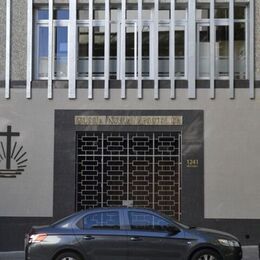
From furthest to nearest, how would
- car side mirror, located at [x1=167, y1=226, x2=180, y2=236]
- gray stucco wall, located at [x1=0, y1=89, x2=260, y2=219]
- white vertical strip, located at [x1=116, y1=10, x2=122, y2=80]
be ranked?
white vertical strip, located at [x1=116, y1=10, x2=122, y2=80]
gray stucco wall, located at [x1=0, y1=89, x2=260, y2=219]
car side mirror, located at [x1=167, y1=226, x2=180, y2=236]

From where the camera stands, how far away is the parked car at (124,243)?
39.9ft

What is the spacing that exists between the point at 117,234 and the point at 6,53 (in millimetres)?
7661

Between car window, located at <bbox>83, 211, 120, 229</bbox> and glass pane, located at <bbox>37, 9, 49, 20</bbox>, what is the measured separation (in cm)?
777

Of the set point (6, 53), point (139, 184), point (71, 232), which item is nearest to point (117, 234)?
point (71, 232)

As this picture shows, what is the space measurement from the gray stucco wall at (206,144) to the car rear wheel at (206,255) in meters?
5.06

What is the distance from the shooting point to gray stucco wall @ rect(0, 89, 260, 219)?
56.9ft

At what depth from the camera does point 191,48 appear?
17766 mm

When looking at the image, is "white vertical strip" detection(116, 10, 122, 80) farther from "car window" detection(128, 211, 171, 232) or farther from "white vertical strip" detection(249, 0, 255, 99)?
"car window" detection(128, 211, 171, 232)

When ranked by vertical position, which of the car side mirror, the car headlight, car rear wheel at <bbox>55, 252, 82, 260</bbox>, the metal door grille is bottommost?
car rear wheel at <bbox>55, 252, 82, 260</bbox>

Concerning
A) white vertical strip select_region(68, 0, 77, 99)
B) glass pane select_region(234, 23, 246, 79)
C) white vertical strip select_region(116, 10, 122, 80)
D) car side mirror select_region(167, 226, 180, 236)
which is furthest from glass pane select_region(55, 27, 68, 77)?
car side mirror select_region(167, 226, 180, 236)

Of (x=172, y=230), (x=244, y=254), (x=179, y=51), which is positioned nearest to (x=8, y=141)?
(x=179, y=51)

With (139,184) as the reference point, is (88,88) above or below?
above

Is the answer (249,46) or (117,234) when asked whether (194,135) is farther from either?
(117,234)

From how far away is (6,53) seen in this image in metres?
17.7
